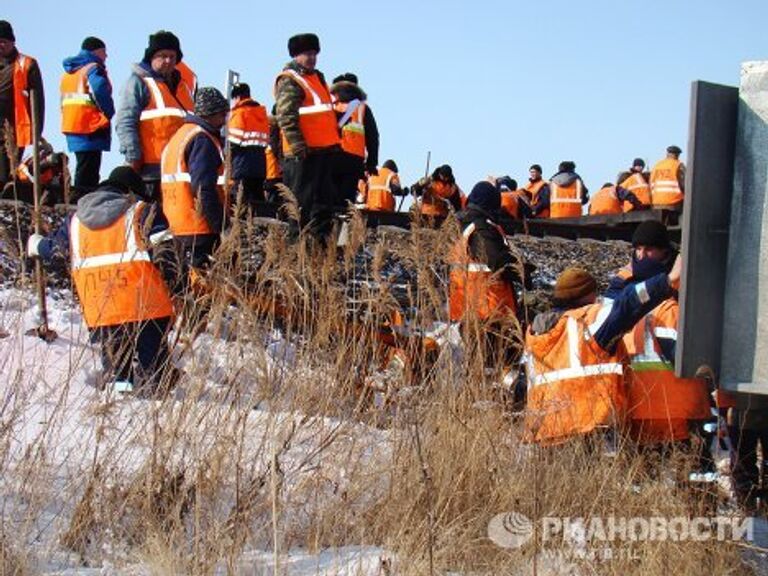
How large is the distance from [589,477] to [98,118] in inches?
280

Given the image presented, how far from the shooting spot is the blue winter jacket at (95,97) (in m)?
11.0

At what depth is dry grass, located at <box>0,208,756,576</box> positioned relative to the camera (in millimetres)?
4328

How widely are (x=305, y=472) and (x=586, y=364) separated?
177 cm

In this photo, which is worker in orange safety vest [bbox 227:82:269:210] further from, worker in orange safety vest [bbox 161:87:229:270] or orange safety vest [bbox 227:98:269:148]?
worker in orange safety vest [bbox 161:87:229:270]

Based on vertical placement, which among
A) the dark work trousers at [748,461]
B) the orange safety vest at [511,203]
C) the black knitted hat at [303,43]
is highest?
the black knitted hat at [303,43]

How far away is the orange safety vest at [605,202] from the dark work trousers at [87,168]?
423 inches

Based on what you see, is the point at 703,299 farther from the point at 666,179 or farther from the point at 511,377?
the point at 666,179

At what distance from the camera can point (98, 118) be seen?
1110cm

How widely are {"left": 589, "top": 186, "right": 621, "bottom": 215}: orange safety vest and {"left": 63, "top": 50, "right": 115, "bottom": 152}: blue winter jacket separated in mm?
10839

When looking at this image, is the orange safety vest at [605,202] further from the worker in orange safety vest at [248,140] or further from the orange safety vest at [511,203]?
the worker in orange safety vest at [248,140]

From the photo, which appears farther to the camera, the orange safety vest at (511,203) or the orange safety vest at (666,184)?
the orange safety vest at (511,203)

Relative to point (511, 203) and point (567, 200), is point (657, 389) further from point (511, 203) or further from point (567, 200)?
point (567, 200)

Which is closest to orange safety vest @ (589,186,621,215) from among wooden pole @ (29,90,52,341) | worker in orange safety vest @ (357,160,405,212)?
worker in orange safety vest @ (357,160,405,212)

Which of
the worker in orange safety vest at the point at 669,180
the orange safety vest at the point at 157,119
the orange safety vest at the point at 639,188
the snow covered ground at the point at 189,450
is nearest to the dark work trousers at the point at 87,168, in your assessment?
the orange safety vest at the point at 157,119
